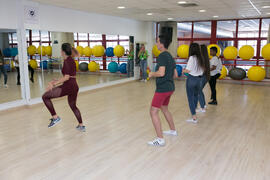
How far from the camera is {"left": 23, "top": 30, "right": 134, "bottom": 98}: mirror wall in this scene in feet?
20.8

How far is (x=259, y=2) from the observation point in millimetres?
6250

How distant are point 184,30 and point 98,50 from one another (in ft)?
15.2

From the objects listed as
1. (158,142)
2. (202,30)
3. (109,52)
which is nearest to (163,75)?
(158,142)

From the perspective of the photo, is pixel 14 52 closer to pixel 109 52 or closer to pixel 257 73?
pixel 109 52

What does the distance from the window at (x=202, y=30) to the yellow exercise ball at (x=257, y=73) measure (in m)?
2.68

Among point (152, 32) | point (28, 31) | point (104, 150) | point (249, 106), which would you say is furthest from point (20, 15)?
point (152, 32)

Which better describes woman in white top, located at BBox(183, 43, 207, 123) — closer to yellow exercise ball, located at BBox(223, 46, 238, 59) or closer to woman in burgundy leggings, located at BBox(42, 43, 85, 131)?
woman in burgundy leggings, located at BBox(42, 43, 85, 131)

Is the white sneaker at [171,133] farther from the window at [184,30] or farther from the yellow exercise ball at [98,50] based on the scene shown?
the window at [184,30]

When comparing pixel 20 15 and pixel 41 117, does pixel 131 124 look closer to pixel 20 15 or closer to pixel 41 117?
pixel 41 117

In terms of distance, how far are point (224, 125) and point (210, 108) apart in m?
1.28

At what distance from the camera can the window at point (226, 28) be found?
1058cm

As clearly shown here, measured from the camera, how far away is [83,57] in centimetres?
866

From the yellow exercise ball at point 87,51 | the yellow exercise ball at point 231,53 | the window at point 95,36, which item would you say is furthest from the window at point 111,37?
the yellow exercise ball at point 231,53

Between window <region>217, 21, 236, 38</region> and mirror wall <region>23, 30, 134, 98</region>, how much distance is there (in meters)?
3.98
